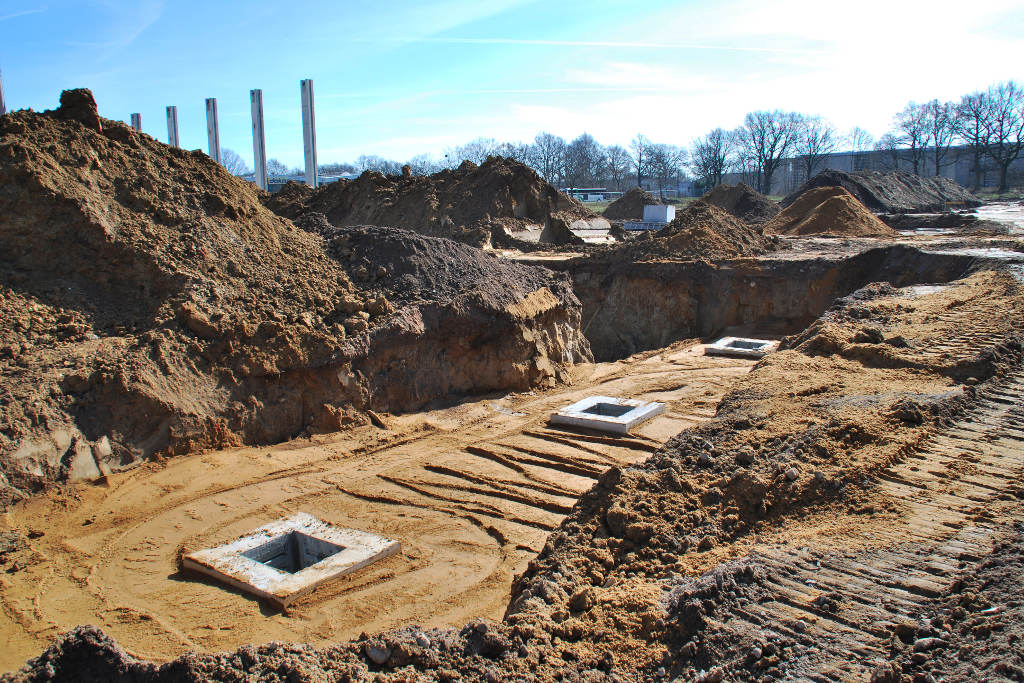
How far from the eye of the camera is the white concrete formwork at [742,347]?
1504 cm

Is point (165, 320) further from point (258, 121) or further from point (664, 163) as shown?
point (664, 163)

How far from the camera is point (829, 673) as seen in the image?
3.20m

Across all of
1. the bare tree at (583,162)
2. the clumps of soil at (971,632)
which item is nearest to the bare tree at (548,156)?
A: the bare tree at (583,162)

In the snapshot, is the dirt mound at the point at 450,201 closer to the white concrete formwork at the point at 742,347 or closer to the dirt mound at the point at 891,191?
the white concrete formwork at the point at 742,347

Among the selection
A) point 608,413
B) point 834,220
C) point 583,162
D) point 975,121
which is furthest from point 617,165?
point 608,413

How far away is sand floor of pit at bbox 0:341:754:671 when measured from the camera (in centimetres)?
536

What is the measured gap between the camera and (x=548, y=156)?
6506cm

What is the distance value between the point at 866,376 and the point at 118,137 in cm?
1061

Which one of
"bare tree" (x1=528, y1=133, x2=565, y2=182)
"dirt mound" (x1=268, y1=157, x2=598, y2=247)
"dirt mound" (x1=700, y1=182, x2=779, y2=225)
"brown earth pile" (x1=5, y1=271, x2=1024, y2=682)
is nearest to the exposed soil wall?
"dirt mound" (x1=268, y1=157, x2=598, y2=247)

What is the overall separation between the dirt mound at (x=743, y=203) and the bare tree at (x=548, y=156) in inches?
1048

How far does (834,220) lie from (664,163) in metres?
41.5

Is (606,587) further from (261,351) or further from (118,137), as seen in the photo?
(118,137)

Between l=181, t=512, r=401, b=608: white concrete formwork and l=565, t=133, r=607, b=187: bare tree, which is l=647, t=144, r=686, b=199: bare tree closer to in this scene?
l=565, t=133, r=607, b=187: bare tree

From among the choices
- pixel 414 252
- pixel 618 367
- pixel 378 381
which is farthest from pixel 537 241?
pixel 378 381
